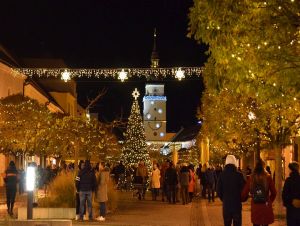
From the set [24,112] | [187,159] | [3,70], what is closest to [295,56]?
[24,112]

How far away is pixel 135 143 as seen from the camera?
59.6 m

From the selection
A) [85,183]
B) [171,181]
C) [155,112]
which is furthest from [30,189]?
[155,112]

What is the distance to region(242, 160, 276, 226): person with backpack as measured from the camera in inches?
531

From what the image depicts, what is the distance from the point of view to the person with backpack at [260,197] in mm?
13484

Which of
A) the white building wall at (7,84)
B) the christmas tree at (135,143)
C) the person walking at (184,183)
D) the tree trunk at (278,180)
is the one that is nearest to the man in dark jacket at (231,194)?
the tree trunk at (278,180)

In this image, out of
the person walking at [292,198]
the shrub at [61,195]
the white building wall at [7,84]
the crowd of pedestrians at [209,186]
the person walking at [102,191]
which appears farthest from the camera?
the white building wall at [7,84]

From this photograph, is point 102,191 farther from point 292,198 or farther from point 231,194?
point 292,198

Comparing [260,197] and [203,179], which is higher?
[203,179]

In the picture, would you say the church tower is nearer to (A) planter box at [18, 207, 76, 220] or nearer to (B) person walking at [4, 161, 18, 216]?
(B) person walking at [4, 161, 18, 216]

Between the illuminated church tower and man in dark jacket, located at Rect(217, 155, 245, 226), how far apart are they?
160 meters

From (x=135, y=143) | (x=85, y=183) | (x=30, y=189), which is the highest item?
(x=135, y=143)

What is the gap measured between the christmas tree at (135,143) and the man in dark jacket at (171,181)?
82.8 ft

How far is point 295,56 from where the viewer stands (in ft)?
40.8

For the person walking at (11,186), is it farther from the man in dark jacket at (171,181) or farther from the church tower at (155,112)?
the church tower at (155,112)
